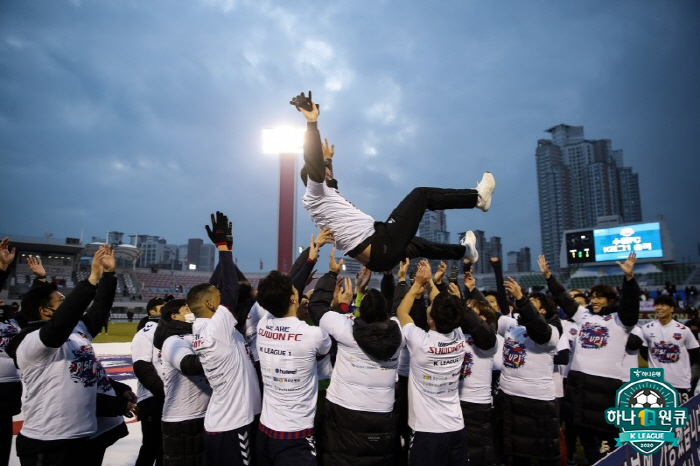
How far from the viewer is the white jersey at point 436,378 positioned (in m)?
3.40

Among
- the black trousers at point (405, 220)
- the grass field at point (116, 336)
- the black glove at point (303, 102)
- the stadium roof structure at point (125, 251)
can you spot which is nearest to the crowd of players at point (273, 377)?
the black trousers at point (405, 220)

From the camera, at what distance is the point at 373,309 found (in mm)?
3330

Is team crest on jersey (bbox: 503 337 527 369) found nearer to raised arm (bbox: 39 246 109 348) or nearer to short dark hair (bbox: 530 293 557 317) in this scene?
short dark hair (bbox: 530 293 557 317)

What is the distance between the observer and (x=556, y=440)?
14.1 ft

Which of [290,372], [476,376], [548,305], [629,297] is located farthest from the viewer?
[548,305]

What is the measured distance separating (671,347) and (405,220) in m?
4.87

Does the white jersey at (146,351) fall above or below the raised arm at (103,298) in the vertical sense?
below

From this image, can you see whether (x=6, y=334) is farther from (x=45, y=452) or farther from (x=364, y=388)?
(x=364, y=388)

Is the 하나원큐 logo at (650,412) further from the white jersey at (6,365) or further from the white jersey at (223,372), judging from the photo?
the white jersey at (6,365)

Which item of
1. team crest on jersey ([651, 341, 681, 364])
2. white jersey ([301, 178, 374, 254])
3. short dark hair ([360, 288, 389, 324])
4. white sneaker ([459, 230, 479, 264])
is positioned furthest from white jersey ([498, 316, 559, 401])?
team crest on jersey ([651, 341, 681, 364])

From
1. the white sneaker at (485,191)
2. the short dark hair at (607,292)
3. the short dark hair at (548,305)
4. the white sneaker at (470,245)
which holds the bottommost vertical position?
the short dark hair at (548,305)

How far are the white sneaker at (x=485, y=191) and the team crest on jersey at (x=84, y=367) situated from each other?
12.2ft

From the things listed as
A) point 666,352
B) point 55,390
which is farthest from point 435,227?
point 55,390

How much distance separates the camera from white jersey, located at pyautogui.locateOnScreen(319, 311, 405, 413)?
3396 mm
